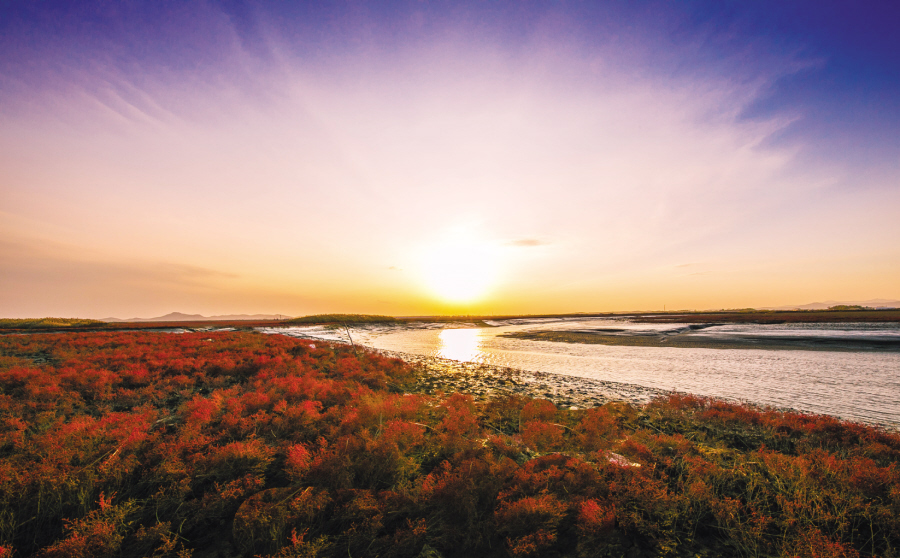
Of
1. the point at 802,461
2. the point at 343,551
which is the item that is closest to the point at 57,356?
the point at 343,551

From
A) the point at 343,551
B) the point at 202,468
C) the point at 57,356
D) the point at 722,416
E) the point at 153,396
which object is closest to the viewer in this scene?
the point at 343,551

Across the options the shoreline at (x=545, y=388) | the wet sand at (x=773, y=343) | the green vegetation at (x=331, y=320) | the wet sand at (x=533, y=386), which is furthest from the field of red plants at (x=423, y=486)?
the green vegetation at (x=331, y=320)

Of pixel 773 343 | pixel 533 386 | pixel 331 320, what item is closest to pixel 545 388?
pixel 533 386

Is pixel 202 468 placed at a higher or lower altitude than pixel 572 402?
higher

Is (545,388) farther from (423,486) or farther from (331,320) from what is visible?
(331,320)

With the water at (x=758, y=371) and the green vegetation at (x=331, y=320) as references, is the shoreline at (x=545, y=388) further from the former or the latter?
the green vegetation at (x=331, y=320)

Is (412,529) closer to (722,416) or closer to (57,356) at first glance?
(722,416)
